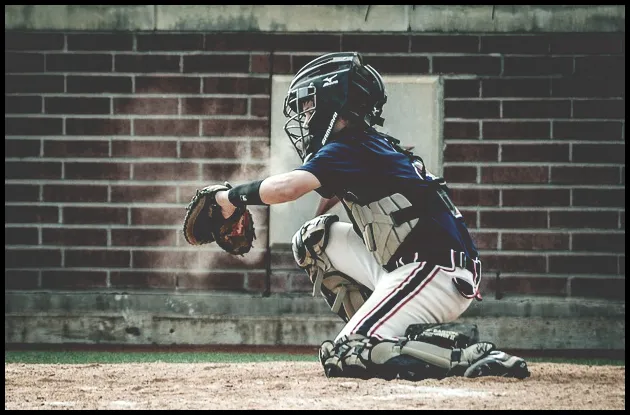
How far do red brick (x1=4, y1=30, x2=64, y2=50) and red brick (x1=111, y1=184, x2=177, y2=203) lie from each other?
48.4 inches

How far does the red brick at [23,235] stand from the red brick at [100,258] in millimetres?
349

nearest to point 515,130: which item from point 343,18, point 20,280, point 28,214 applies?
point 343,18

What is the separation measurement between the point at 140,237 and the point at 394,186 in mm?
3401

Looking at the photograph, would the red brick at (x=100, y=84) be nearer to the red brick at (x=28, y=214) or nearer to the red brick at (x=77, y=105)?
the red brick at (x=77, y=105)

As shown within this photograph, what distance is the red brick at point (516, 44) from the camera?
8188 millimetres

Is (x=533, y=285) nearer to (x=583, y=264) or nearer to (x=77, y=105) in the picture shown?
(x=583, y=264)

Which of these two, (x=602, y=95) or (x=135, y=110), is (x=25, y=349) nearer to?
(x=135, y=110)

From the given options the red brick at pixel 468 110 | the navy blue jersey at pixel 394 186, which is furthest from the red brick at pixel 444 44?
the navy blue jersey at pixel 394 186

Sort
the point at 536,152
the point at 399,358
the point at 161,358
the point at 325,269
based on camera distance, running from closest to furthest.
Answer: the point at 399,358
the point at 325,269
the point at 161,358
the point at 536,152

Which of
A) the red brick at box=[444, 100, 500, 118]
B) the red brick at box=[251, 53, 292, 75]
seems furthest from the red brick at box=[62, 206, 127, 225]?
the red brick at box=[444, 100, 500, 118]

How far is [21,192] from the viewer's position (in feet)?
27.5

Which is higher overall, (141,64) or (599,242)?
(141,64)

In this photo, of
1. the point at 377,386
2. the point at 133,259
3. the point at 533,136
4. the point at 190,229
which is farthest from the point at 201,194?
the point at 533,136

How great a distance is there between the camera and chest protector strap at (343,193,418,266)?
5.38 meters
